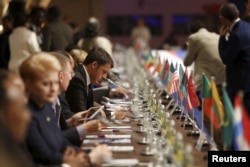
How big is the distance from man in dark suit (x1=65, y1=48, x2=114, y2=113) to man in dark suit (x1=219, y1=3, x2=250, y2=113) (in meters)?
1.09

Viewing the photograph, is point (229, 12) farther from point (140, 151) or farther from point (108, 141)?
point (140, 151)

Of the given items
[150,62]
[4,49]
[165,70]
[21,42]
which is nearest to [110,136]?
[165,70]

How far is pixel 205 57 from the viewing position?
7082 mm

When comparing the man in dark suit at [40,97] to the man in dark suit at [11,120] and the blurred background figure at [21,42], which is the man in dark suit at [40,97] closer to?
the man in dark suit at [11,120]

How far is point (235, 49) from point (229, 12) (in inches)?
12.0

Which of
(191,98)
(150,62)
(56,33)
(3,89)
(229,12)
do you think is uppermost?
(229,12)

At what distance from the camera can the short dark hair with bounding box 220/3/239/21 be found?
5.77m

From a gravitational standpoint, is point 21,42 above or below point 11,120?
above

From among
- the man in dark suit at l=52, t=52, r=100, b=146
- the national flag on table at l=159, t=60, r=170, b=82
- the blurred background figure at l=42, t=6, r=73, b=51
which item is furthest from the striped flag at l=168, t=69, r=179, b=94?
the blurred background figure at l=42, t=6, r=73, b=51

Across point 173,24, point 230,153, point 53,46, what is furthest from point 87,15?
point 230,153

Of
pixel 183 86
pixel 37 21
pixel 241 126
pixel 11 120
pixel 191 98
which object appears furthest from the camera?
pixel 37 21

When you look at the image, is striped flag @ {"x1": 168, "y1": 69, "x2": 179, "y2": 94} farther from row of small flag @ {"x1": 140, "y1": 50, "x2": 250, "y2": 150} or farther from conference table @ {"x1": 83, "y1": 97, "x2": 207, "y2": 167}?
conference table @ {"x1": 83, "y1": 97, "x2": 207, "y2": 167}

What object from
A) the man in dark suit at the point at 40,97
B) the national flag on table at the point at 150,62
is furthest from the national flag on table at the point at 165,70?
the man in dark suit at the point at 40,97

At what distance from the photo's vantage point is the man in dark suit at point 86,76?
5.29 meters
